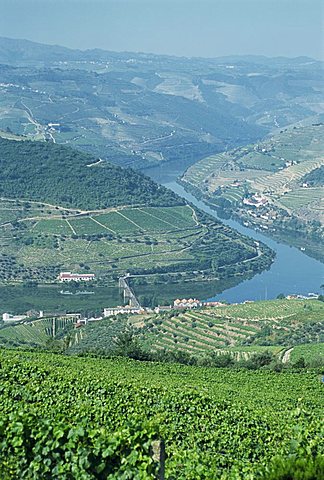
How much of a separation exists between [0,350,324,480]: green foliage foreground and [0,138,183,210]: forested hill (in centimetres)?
4501

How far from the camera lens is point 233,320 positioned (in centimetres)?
3328

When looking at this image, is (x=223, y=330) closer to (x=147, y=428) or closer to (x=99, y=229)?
(x=99, y=229)

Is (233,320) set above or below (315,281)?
above

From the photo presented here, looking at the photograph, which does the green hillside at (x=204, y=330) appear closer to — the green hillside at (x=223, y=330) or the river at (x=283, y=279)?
the green hillside at (x=223, y=330)

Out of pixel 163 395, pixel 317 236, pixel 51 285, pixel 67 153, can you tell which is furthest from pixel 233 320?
pixel 67 153

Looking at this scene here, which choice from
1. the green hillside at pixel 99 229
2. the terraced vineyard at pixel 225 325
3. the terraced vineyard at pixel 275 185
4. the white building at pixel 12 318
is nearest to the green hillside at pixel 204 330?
the terraced vineyard at pixel 225 325

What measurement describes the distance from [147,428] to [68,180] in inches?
2307

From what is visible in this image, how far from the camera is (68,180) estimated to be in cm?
6297

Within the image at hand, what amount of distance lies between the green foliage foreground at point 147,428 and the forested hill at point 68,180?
148 feet

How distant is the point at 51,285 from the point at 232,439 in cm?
3891

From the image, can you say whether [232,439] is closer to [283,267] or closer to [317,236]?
[283,267]

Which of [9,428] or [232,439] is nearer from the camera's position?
[9,428]

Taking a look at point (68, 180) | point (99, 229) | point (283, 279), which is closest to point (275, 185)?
point (68, 180)

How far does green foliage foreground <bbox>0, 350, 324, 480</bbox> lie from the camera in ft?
15.9
